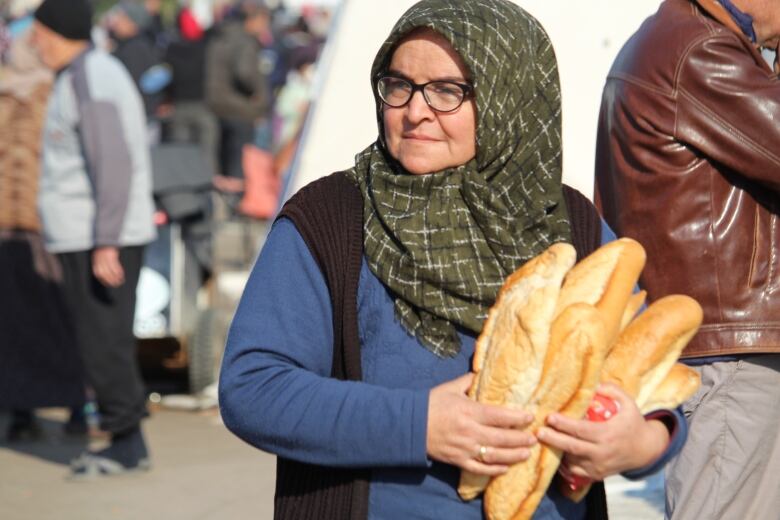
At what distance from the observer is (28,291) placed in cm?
792

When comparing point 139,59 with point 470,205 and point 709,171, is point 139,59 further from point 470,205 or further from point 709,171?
point 470,205

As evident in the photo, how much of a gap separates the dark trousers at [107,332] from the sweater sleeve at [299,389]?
166 inches

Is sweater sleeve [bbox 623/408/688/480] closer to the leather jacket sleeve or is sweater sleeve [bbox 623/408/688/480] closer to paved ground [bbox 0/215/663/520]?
the leather jacket sleeve

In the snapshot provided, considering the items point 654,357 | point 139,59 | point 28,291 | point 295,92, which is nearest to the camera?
point 654,357

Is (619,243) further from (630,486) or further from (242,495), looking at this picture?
(242,495)

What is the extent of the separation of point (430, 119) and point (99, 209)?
420cm

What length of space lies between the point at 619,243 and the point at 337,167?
11.9ft

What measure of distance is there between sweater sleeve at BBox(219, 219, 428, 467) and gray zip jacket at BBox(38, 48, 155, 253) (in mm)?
4106

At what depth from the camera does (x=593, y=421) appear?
232 cm

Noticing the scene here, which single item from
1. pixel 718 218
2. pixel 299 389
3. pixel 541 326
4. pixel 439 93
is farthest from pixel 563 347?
pixel 718 218

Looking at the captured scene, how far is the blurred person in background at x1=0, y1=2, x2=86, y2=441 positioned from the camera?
776 centimetres

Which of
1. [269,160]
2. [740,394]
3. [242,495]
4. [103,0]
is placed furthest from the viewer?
[103,0]

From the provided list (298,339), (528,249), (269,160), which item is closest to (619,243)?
(528,249)

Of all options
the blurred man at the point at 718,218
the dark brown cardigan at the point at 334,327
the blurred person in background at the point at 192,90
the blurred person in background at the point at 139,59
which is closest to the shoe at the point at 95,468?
the blurred man at the point at 718,218
